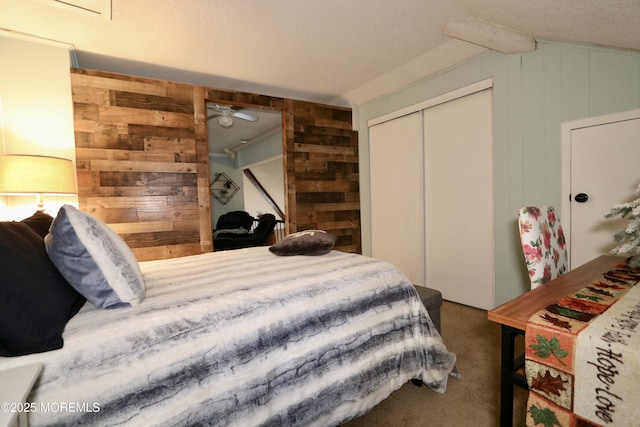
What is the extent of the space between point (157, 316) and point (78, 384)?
261mm

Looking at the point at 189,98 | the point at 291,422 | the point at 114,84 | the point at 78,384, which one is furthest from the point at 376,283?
the point at 114,84

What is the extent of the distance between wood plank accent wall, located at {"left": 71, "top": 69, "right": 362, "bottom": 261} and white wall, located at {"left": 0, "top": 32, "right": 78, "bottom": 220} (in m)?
0.09

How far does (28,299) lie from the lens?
856 millimetres

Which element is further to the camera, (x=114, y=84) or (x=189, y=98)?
(x=189, y=98)

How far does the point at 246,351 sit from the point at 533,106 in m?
2.83

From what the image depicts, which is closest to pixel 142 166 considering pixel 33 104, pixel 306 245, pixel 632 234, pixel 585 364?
pixel 33 104

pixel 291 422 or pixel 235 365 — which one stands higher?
pixel 235 365

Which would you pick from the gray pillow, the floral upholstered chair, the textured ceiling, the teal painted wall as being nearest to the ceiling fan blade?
the textured ceiling

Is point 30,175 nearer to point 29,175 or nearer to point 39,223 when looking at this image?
point 29,175

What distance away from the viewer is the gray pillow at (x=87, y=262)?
1043mm

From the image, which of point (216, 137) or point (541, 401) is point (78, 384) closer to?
point (541, 401)

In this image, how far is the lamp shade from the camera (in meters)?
1.94

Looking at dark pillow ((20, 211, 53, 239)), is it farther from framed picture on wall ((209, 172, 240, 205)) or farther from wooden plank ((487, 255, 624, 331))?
framed picture on wall ((209, 172, 240, 205))

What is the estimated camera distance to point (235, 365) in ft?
3.45
